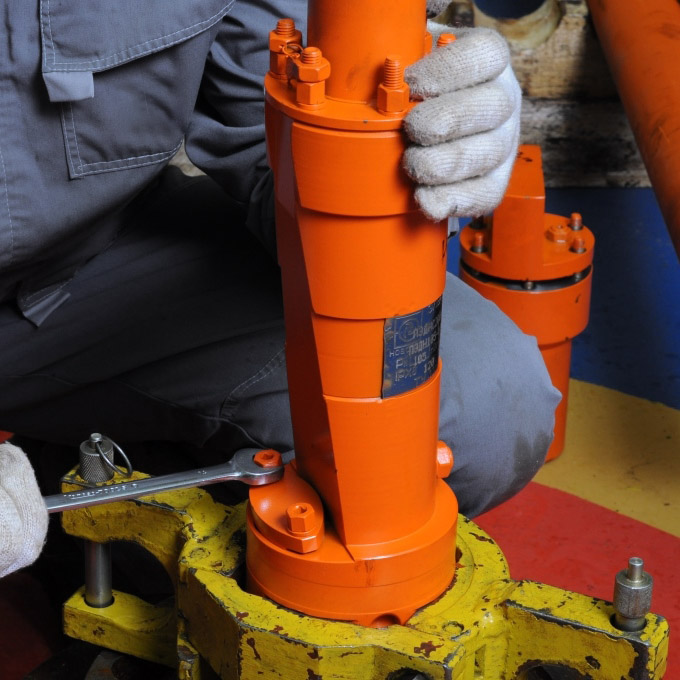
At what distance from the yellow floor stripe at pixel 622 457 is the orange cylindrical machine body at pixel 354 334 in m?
1.06

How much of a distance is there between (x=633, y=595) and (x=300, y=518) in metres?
0.37

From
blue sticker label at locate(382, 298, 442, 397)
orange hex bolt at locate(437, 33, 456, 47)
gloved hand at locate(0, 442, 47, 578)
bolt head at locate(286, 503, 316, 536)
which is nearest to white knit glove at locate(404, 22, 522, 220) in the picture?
orange hex bolt at locate(437, 33, 456, 47)

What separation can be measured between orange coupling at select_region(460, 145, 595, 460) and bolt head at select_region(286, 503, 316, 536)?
1.11 meters

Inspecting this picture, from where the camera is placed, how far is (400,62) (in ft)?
3.37

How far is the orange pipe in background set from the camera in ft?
5.75

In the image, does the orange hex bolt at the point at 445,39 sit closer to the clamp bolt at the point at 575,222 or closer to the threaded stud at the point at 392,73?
the threaded stud at the point at 392,73

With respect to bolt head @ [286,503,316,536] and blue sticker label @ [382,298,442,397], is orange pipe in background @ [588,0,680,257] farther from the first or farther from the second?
bolt head @ [286,503,316,536]

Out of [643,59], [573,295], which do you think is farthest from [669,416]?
[643,59]

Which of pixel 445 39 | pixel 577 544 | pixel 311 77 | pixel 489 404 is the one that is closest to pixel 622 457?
pixel 577 544

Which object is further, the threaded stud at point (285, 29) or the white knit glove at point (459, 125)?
the threaded stud at point (285, 29)

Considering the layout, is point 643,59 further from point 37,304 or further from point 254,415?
point 37,304

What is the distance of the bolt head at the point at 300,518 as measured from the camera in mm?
1170

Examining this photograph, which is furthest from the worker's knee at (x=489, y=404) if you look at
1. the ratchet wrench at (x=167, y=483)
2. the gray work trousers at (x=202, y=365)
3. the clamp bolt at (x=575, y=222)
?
the clamp bolt at (x=575, y=222)

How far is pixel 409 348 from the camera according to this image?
1125mm
